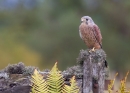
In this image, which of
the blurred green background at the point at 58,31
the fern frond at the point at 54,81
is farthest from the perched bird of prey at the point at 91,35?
the blurred green background at the point at 58,31

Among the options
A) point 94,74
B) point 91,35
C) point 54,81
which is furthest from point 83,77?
point 91,35

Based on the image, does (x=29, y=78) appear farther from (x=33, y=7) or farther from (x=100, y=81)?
(x=33, y=7)

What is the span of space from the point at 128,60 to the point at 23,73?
608 inches

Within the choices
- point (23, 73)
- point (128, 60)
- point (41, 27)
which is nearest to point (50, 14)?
point (41, 27)

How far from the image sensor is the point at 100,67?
3764 mm

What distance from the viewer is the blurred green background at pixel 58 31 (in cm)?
1805

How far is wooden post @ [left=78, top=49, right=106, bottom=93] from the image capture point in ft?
12.3

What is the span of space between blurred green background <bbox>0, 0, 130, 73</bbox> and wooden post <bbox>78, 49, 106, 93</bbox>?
42.4ft

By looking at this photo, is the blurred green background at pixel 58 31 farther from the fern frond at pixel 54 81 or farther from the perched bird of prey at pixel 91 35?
the fern frond at pixel 54 81

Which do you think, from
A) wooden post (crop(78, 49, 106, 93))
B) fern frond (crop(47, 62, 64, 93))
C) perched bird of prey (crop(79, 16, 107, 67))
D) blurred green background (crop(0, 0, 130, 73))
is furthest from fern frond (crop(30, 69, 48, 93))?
blurred green background (crop(0, 0, 130, 73))

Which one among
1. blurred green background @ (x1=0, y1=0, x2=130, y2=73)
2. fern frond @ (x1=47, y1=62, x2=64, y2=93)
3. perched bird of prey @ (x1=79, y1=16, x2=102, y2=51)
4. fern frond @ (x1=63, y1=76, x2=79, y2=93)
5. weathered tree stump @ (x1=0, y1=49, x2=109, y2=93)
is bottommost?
fern frond @ (x1=63, y1=76, x2=79, y2=93)

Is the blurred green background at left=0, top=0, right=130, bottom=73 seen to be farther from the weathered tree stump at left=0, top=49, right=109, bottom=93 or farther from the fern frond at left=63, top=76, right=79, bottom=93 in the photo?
the fern frond at left=63, top=76, right=79, bottom=93

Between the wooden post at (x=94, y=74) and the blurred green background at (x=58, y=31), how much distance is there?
12919 millimetres

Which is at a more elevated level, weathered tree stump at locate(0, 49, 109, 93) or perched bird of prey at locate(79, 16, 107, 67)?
perched bird of prey at locate(79, 16, 107, 67)
